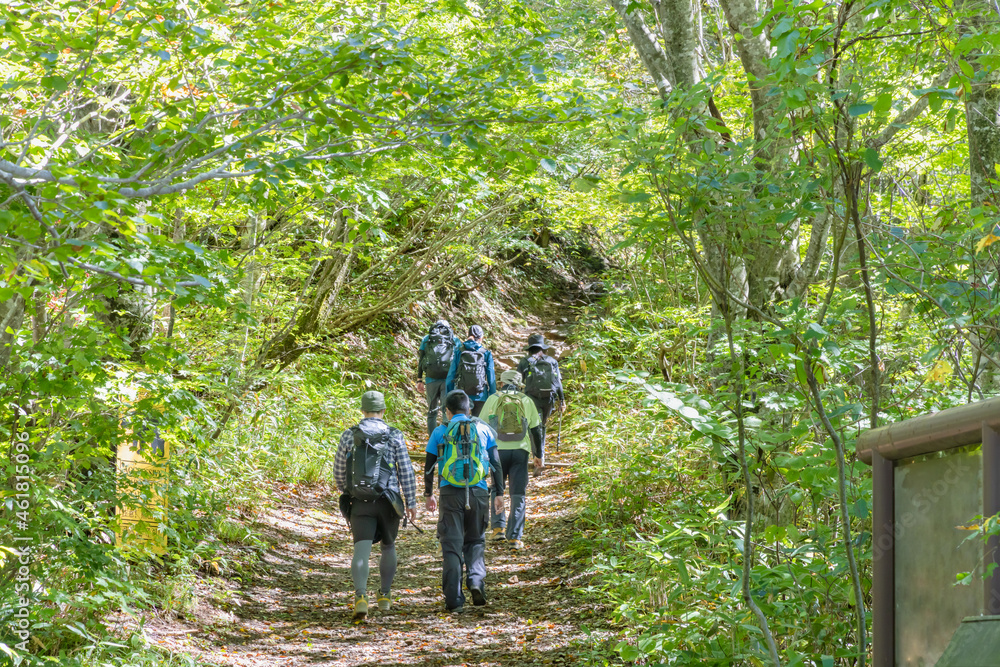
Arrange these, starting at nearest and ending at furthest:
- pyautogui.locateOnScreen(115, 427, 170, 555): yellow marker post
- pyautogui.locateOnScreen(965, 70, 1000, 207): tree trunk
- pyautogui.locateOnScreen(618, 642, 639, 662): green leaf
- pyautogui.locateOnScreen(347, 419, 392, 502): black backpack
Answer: pyautogui.locateOnScreen(618, 642, 639, 662): green leaf < pyautogui.locateOnScreen(965, 70, 1000, 207): tree trunk < pyautogui.locateOnScreen(115, 427, 170, 555): yellow marker post < pyautogui.locateOnScreen(347, 419, 392, 502): black backpack

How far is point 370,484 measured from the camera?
6.43 meters

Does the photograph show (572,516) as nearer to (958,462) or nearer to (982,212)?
(982,212)

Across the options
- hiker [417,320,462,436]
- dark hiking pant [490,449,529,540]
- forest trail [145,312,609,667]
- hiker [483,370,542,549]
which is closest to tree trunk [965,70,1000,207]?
forest trail [145,312,609,667]

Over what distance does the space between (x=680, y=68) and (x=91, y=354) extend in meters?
4.40

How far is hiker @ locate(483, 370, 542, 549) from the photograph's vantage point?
820 cm

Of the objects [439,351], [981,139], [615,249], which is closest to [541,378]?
[439,351]

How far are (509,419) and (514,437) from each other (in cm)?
23

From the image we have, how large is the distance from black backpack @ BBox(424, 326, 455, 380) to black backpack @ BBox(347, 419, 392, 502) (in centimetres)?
410

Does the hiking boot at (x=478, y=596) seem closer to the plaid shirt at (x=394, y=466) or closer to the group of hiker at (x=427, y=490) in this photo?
the group of hiker at (x=427, y=490)

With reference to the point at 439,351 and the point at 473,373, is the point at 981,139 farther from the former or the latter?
the point at 439,351

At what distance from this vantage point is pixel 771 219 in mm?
3666

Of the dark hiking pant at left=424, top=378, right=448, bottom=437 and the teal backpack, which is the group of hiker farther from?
the dark hiking pant at left=424, top=378, right=448, bottom=437

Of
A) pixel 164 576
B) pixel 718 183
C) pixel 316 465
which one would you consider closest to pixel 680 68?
pixel 718 183

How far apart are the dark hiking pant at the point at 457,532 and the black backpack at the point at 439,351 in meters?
3.93
